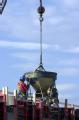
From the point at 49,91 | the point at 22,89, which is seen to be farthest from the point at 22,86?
the point at 49,91

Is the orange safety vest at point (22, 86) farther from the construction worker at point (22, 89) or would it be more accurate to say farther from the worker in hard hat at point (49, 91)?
the worker in hard hat at point (49, 91)

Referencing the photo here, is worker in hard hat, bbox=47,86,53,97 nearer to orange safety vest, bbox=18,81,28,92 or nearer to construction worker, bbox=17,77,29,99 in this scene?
construction worker, bbox=17,77,29,99

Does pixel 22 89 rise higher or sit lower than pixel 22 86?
lower

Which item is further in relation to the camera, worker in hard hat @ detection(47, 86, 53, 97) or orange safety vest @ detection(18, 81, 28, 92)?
worker in hard hat @ detection(47, 86, 53, 97)

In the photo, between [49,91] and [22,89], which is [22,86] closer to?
[22,89]

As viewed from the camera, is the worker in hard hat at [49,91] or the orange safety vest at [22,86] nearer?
the orange safety vest at [22,86]

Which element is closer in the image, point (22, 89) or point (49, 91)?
point (22, 89)

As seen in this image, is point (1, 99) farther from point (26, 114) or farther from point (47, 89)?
point (47, 89)

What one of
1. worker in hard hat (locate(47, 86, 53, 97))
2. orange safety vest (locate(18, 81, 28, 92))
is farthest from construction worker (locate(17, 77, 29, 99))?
worker in hard hat (locate(47, 86, 53, 97))

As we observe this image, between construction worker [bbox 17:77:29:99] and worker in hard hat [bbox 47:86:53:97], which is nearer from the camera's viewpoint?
construction worker [bbox 17:77:29:99]

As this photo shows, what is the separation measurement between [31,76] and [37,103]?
3.18m

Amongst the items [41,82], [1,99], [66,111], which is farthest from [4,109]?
[66,111]

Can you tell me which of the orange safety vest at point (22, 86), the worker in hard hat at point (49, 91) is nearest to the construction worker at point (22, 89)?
the orange safety vest at point (22, 86)

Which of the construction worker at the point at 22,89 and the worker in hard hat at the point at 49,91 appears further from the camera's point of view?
the worker in hard hat at the point at 49,91
